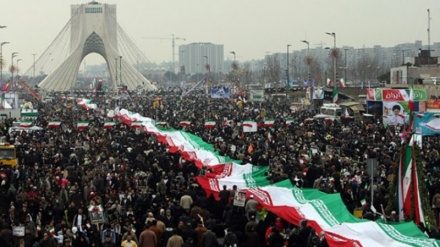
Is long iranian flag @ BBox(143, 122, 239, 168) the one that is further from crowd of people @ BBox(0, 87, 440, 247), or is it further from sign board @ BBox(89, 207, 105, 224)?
sign board @ BBox(89, 207, 105, 224)

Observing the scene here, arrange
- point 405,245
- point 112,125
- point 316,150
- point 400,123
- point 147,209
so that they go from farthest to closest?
point 112,125
point 400,123
point 316,150
point 147,209
point 405,245

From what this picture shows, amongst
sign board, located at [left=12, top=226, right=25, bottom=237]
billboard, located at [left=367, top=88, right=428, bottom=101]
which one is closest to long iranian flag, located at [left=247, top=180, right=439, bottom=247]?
sign board, located at [left=12, top=226, right=25, bottom=237]

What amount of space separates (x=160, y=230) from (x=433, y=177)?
763cm

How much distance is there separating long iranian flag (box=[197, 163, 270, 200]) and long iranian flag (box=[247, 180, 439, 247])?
4.78ft

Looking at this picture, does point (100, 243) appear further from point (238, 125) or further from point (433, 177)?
point (238, 125)

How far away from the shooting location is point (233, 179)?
752 inches

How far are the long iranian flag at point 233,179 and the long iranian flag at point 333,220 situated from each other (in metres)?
1.46

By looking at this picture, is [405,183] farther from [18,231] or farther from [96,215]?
[18,231]

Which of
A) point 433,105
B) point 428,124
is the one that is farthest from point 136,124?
point 428,124

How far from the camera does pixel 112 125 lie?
39.7 metres

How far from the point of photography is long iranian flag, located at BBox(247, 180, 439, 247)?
11945 millimetres

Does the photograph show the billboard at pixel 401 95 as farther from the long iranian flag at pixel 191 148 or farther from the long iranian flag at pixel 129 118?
the long iranian flag at pixel 191 148

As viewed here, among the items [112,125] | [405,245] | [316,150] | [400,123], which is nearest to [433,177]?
[316,150]

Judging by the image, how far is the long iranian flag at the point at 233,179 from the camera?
18.6m
